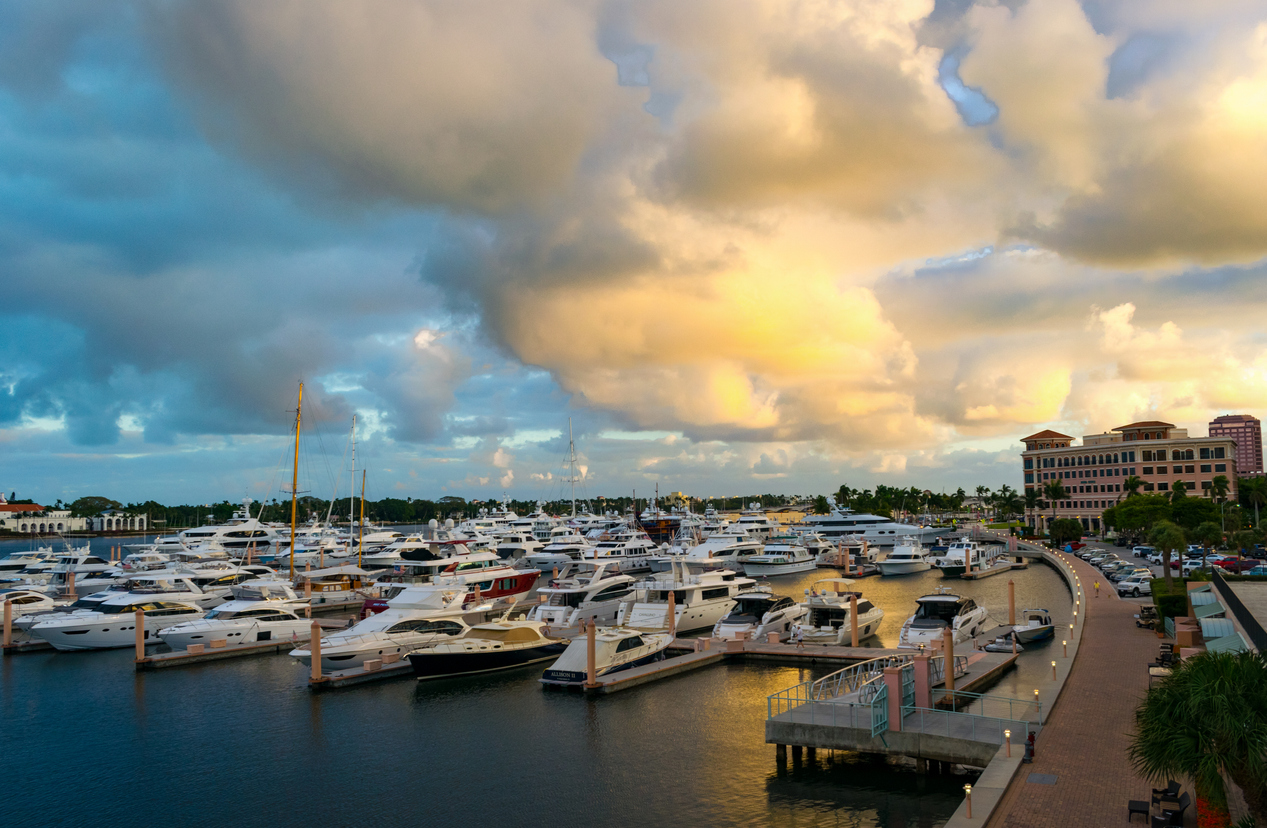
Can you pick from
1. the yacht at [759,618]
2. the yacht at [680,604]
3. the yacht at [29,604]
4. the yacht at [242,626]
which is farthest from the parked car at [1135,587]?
the yacht at [29,604]

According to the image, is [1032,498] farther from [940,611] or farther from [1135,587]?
[940,611]

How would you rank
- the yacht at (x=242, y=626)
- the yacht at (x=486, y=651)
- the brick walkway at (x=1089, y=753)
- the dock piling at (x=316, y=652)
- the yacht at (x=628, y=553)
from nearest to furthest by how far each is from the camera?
the brick walkway at (x=1089, y=753) < the dock piling at (x=316, y=652) < the yacht at (x=486, y=651) < the yacht at (x=242, y=626) < the yacht at (x=628, y=553)

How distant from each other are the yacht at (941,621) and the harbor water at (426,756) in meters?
3.56

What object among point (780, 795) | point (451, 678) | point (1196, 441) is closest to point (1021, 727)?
point (780, 795)

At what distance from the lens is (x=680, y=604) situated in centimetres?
4522

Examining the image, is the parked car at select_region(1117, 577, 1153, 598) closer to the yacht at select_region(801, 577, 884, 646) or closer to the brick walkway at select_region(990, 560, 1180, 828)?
the yacht at select_region(801, 577, 884, 646)

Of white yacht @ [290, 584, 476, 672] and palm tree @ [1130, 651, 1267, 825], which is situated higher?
palm tree @ [1130, 651, 1267, 825]

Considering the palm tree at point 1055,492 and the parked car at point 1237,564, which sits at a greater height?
the palm tree at point 1055,492

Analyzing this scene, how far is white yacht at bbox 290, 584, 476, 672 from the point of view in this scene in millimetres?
34781

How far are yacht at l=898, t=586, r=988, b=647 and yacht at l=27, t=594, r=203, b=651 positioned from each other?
35.4 m

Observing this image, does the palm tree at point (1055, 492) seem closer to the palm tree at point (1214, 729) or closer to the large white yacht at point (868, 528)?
the large white yacht at point (868, 528)

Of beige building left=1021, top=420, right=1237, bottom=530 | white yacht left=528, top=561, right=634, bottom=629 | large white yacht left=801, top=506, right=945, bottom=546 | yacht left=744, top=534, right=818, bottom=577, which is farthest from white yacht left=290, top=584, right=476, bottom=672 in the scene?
beige building left=1021, top=420, right=1237, bottom=530

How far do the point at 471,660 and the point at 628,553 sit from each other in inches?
1937

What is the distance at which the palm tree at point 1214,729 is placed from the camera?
11.9m
